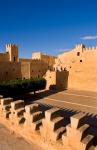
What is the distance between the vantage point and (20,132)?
2.91 metres

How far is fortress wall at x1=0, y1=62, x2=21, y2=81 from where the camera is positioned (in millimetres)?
26533

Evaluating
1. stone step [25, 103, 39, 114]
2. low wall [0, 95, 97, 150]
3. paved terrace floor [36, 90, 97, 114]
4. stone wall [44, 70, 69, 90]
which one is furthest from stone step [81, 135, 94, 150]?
stone wall [44, 70, 69, 90]

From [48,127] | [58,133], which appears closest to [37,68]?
[48,127]

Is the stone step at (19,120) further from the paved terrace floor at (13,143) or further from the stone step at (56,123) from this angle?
the stone step at (56,123)

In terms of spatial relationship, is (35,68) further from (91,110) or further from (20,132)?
(20,132)

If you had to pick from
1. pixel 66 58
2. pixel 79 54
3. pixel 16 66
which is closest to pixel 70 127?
pixel 16 66

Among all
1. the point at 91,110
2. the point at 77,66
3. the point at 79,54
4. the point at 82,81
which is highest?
the point at 79,54

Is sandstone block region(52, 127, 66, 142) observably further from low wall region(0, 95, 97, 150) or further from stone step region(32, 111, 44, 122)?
stone step region(32, 111, 44, 122)

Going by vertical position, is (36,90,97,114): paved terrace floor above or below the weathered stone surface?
below

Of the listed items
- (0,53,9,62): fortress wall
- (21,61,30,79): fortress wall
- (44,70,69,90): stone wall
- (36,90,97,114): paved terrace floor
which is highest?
(0,53,9,62): fortress wall

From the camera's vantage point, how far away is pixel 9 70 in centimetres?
2736

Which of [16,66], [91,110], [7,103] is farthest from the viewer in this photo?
[16,66]

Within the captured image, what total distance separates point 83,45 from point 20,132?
3532cm

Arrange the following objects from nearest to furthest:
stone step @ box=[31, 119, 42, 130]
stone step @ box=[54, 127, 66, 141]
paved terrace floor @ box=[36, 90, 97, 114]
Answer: stone step @ box=[54, 127, 66, 141] < stone step @ box=[31, 119, 42, 130] < paved terrace floor @ box=[36, 90, 97, 114]
